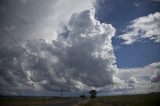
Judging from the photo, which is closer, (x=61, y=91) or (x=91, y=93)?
(x=61, y=91)

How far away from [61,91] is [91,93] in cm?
4759

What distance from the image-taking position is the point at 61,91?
12950 centimetres

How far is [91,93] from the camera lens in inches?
6781
